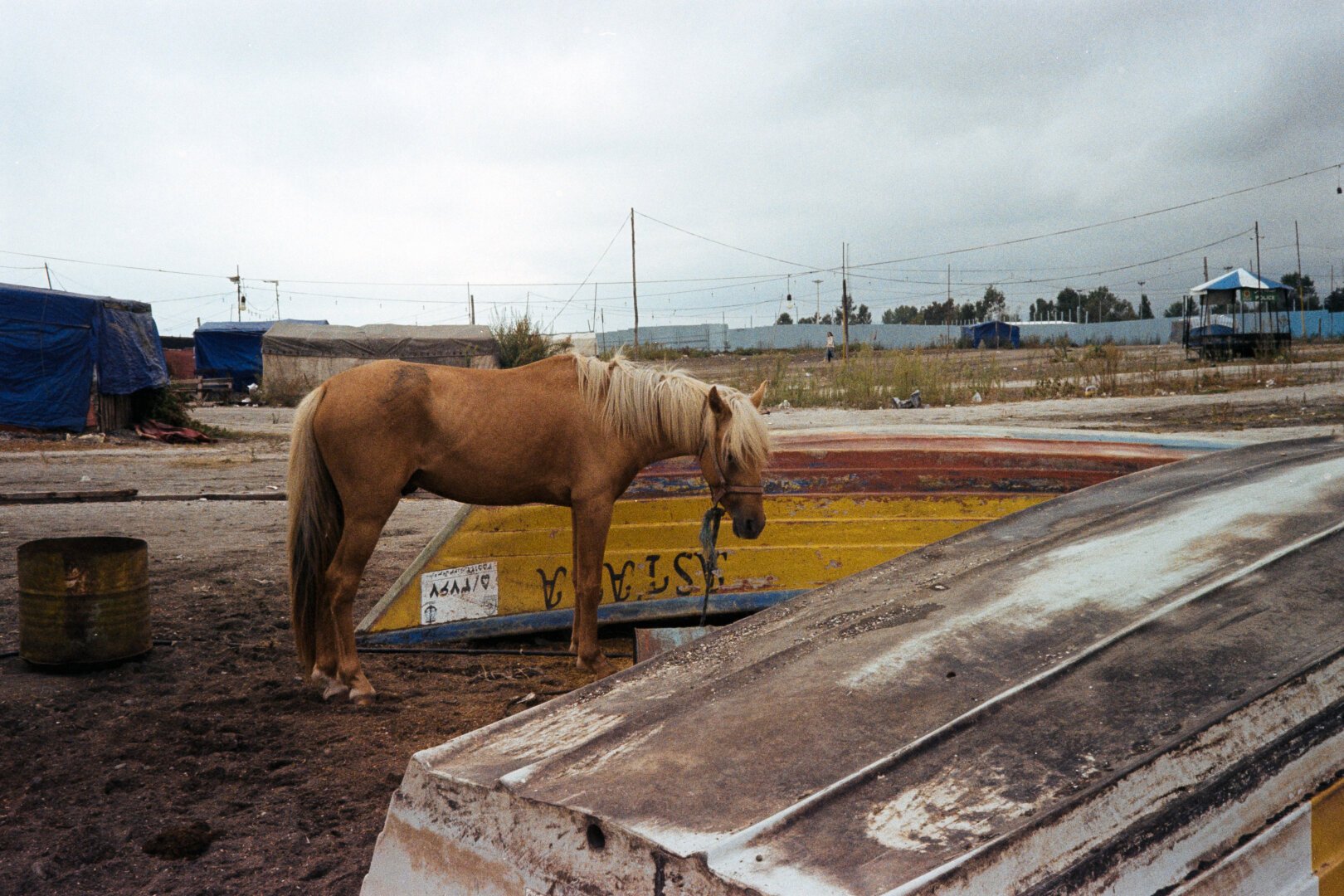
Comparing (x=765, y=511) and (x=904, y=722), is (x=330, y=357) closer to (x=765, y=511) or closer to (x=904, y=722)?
(x=765, y=511)

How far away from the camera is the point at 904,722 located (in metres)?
1.84

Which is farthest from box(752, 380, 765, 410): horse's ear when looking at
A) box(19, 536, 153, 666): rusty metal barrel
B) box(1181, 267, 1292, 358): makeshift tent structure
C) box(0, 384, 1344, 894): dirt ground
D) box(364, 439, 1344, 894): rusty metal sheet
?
box(1181, 267, 1292, 358): makeshift tent structure

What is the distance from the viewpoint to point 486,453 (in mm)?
4684

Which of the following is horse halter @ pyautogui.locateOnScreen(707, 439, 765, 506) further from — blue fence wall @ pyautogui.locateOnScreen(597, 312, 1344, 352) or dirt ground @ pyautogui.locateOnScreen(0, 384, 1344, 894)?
blue fence wall @ pyautogui.locateOnScreen(597, 312, 1344, 352)

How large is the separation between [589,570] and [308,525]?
1368mm

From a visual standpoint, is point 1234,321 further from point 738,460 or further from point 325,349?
point 738,460

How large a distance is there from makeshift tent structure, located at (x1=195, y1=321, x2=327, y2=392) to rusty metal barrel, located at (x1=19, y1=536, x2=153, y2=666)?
3039cm

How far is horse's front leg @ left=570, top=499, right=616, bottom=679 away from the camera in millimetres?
4812

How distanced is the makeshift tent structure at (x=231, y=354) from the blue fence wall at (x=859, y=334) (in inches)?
1007

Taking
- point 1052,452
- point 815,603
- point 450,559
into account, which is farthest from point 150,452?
point 815,603

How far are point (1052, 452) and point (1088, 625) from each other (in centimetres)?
405

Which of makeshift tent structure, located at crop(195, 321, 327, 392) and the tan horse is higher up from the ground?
makeshift tent structure, located at crop(195, 321, 327, 392)

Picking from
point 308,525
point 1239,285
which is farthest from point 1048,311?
point 308,525

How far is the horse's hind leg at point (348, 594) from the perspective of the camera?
447cm
